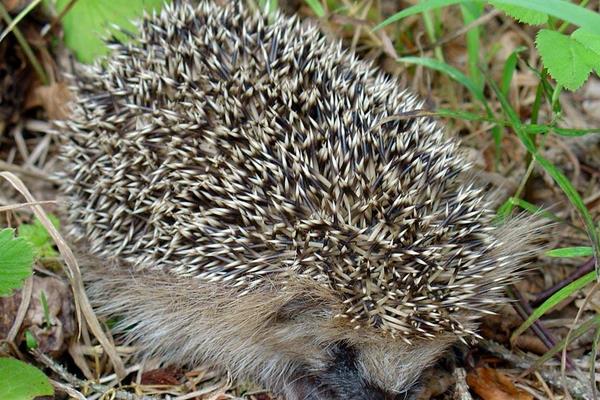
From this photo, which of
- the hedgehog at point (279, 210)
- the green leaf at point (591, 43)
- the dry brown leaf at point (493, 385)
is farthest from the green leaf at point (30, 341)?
the green leaf at point (591, 43)

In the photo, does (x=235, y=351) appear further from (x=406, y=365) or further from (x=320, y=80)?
(x=320, y=80)

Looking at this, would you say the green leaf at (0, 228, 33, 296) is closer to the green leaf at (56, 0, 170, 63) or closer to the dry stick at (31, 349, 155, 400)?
the dry stick at (31, 349, 155, 400)

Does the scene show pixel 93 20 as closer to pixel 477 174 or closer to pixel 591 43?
pixel 477 174

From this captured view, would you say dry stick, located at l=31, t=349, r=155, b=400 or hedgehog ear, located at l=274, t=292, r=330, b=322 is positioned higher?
hedgehog ear, located at l=274, t=292, r=330, b=322

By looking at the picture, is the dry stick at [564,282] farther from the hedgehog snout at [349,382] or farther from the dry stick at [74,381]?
the dry stick at [74,381]

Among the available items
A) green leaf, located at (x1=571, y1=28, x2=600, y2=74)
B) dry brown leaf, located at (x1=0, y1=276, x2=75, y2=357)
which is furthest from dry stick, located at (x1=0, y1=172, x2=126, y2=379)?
green leaf, located at (x1=571, y1=28, x2=600, y2=74)

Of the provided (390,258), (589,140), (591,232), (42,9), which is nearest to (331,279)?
(390,258)
